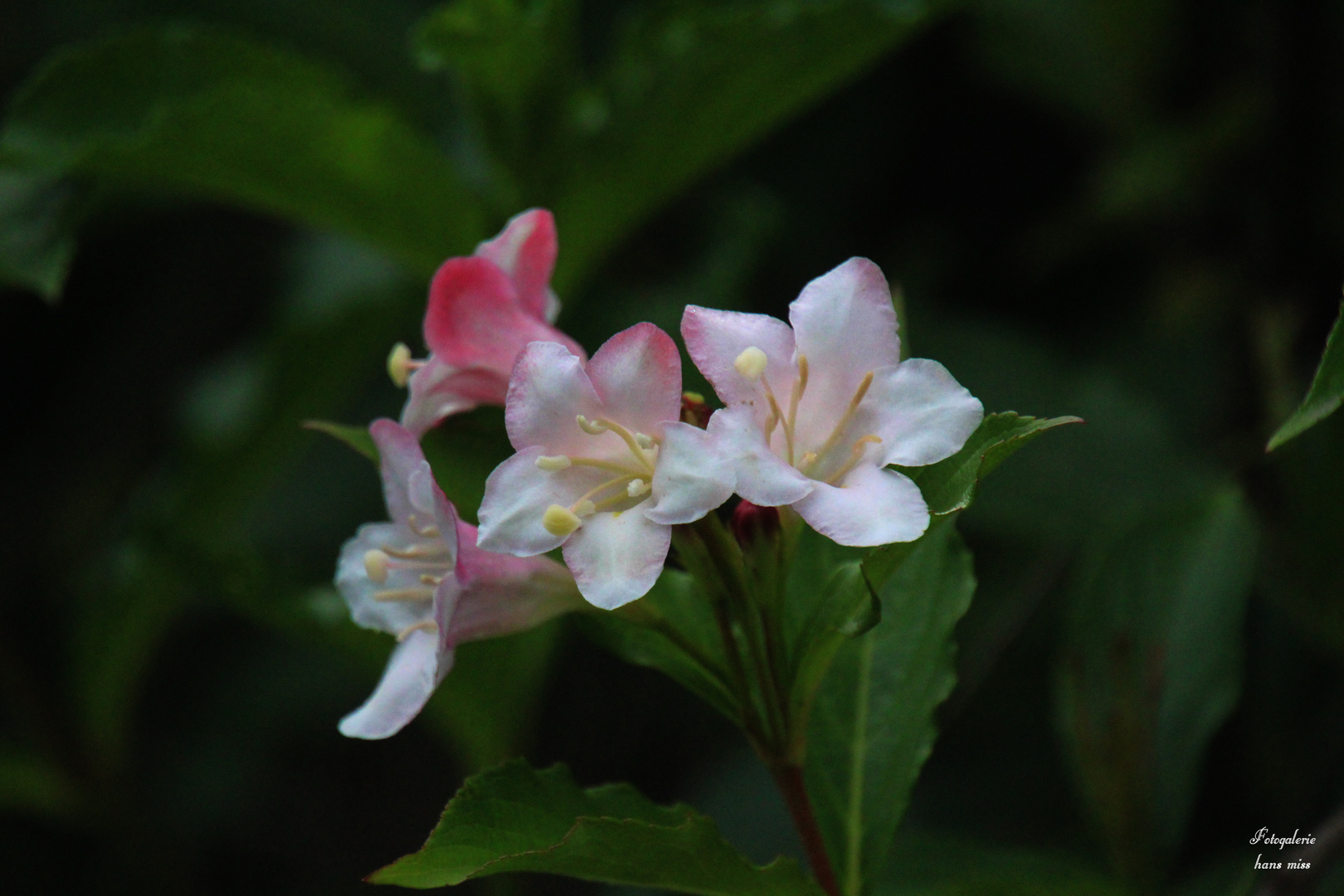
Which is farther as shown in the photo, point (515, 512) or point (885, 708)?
point (885, 708)

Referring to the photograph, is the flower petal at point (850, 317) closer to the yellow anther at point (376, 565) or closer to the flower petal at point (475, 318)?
the flower petal at point (475, 318)

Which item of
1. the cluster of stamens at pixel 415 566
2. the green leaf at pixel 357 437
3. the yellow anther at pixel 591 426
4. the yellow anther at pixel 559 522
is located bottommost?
the cluster of stamens at pixel 415 566

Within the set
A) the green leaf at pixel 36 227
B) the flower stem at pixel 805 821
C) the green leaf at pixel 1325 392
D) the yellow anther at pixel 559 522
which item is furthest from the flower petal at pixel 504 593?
the green leaf at pixel 36 227

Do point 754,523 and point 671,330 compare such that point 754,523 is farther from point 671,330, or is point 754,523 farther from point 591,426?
point 671,330

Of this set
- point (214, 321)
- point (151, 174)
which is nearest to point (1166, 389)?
point (151, 174)

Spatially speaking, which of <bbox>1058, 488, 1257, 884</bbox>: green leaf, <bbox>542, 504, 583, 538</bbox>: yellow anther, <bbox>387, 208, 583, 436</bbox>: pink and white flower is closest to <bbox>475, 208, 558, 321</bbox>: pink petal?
<bbox>387, 208, 583, 436</bbox>: pink and white flower
